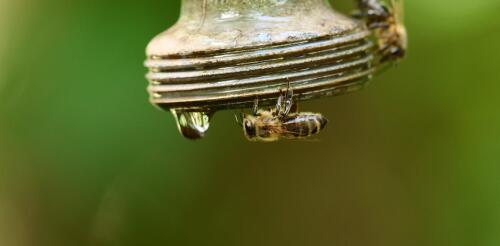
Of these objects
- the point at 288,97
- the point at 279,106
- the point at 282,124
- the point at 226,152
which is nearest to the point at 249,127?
the point at 282,124

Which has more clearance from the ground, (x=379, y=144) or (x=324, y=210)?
(x=379, y=144)

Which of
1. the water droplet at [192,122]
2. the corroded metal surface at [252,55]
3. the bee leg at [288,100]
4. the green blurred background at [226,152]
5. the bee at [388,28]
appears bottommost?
the green blurred background at [226,152]

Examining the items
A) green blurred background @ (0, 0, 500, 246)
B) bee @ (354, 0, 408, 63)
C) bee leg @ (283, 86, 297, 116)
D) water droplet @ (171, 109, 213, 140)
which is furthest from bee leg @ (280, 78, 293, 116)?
green blurred background @ (0, 0, 500, 246)

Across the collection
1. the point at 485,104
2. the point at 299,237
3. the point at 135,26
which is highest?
the point at 135,26

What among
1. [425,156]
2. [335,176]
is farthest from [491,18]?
[335,176]

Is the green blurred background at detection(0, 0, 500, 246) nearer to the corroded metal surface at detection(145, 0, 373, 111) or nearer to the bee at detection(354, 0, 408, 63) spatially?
the bee at detection(354, 0, 408, 63)

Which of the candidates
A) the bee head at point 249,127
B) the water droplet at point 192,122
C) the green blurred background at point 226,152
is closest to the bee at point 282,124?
the bee head at point 249,127

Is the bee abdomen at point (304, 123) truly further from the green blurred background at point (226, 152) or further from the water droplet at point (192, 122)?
the green blurred background at point (226, 152)

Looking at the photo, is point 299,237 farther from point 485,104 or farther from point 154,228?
point 485,104
